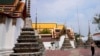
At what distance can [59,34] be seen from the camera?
47188mm

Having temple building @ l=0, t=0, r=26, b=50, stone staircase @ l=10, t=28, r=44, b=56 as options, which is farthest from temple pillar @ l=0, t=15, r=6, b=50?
stone staircase @ l=10, t=28, r=44, b=56

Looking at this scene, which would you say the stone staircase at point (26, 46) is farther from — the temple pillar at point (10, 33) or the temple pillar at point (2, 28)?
the temple pillar at point (10, 33)

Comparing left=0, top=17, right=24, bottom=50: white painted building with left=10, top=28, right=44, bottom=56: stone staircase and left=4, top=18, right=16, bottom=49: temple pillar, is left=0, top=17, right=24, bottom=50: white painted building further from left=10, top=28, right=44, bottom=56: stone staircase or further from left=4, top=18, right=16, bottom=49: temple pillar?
left=10, top=28, right=44, bottom=56: stone staircase

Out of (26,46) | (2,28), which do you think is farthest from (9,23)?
(26,46)

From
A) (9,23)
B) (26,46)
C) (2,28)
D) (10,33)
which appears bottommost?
(26,46)

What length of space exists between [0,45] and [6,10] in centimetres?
313

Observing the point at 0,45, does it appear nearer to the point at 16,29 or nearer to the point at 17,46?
the point at 16,29

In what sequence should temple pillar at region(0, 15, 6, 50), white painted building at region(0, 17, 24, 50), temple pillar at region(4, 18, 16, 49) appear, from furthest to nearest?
temple pillar at region(4, 18, 16, 49), white painted building at region(0, 17, 24, 50), temple pillar at region(0, 15, 6, 50)

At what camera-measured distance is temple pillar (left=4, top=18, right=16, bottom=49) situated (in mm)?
18469

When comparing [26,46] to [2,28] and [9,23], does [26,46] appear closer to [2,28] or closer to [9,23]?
[2,28]

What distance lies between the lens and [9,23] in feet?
61.6

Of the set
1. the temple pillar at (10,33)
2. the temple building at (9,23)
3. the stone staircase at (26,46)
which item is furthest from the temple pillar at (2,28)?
the stone staircase at (26,46)

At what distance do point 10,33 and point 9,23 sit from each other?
77 centimetres

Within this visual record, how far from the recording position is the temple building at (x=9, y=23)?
58.3 ft
